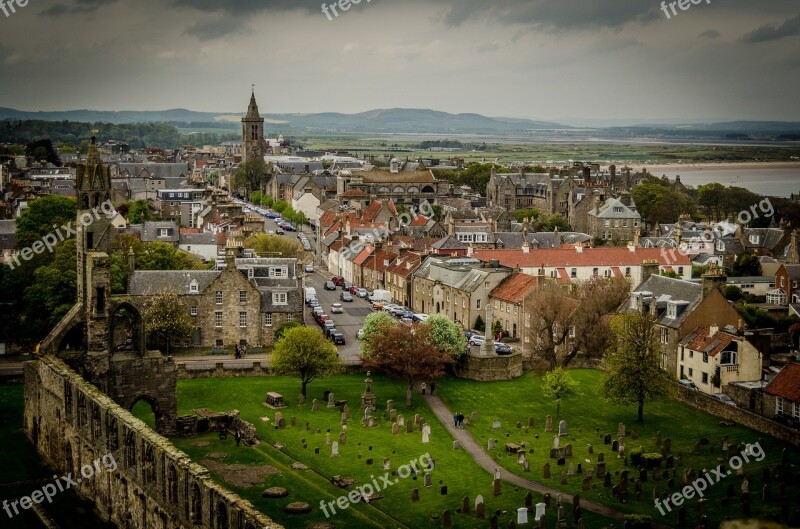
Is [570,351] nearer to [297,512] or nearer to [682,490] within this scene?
[682,490]

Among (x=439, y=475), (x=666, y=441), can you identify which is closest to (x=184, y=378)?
(x=439, y=475)

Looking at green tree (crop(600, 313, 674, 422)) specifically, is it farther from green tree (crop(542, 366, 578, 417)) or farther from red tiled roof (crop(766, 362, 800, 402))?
red tiled roof (crop(766, 362, 800, 402))

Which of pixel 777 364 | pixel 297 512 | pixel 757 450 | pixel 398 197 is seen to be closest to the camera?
pixel 297 512

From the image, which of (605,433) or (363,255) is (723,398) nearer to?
(605,433)

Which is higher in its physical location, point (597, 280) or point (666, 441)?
point (597, 280)

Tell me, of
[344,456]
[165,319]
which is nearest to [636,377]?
[344,456]

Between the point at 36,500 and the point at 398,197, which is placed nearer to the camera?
the point at 36,500
